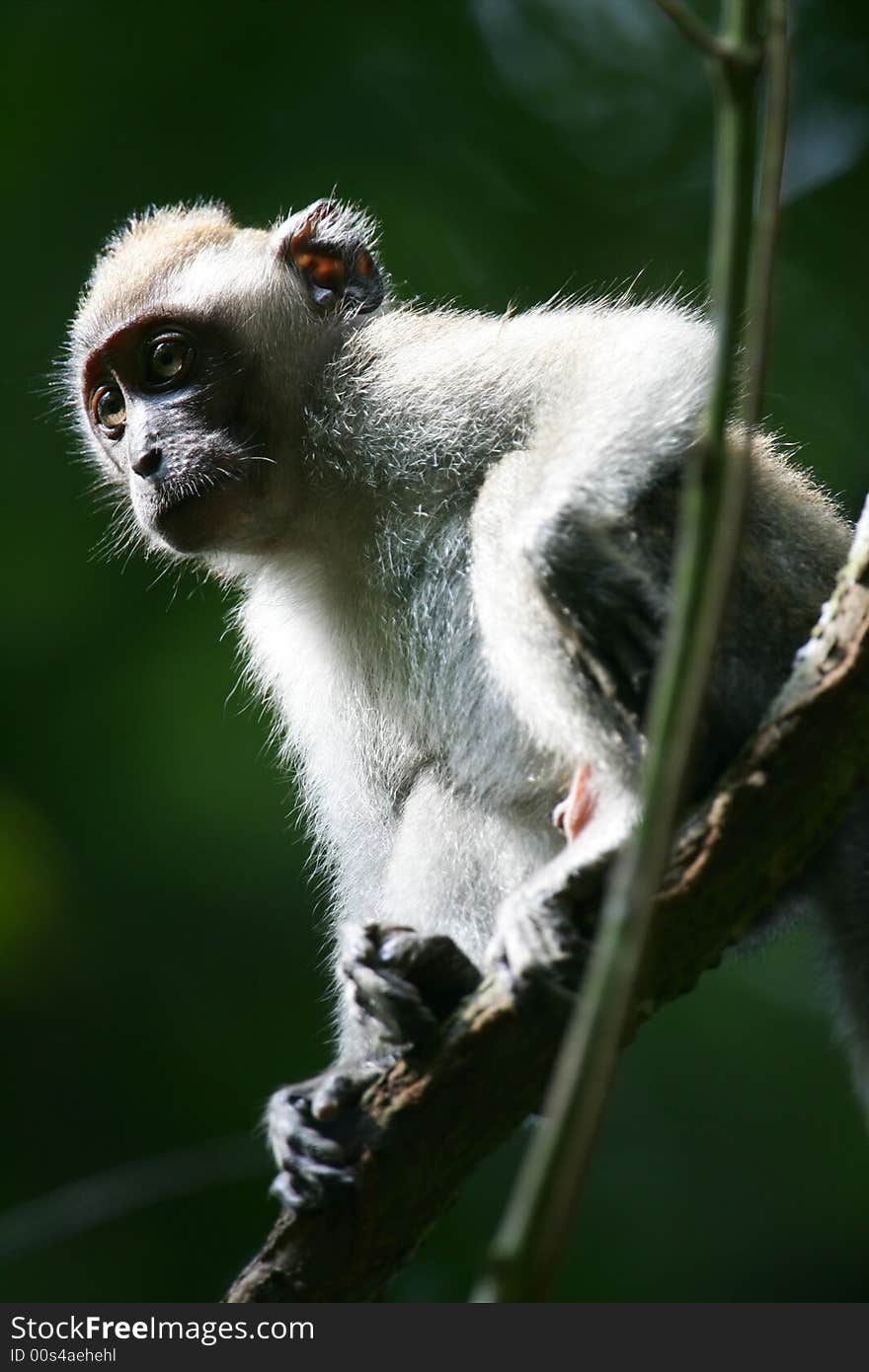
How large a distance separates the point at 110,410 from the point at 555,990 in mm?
2822

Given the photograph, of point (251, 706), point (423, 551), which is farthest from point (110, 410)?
point (251, 706)

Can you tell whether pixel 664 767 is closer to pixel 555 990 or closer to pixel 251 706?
pixel 555 990

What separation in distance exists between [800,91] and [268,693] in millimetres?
5936

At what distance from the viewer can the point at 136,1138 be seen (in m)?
8.26

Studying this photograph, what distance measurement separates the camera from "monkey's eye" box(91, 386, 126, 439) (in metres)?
4.82

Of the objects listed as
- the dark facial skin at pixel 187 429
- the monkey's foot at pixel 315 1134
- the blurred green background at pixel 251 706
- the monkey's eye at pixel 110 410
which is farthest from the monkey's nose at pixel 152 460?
the blurred green background at pixel 251 706

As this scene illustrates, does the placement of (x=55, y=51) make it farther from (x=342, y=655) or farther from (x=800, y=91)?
(x=342, y=655)

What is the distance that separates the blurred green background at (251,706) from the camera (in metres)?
8.24

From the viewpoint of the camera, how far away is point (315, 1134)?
3229mm

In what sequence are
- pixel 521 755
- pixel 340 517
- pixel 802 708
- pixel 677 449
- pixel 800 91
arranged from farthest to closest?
1. pixel 800 91
2. pixel 340 517
3. pixel 521 755
4. pixel 677 449
5. pixel 802 708

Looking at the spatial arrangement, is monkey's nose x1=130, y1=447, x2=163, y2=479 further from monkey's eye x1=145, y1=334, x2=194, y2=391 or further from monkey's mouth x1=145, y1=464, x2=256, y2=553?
monkey's eye x1=145, y1=334, x2=194, y2=391

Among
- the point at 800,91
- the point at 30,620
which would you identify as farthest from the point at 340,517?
the point at 800,91

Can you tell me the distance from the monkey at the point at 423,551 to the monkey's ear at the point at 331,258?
0.03 feet

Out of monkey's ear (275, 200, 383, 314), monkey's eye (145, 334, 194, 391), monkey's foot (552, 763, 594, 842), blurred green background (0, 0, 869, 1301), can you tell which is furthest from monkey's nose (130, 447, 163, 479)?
blurred green background (0, 0, 869, 1301)
